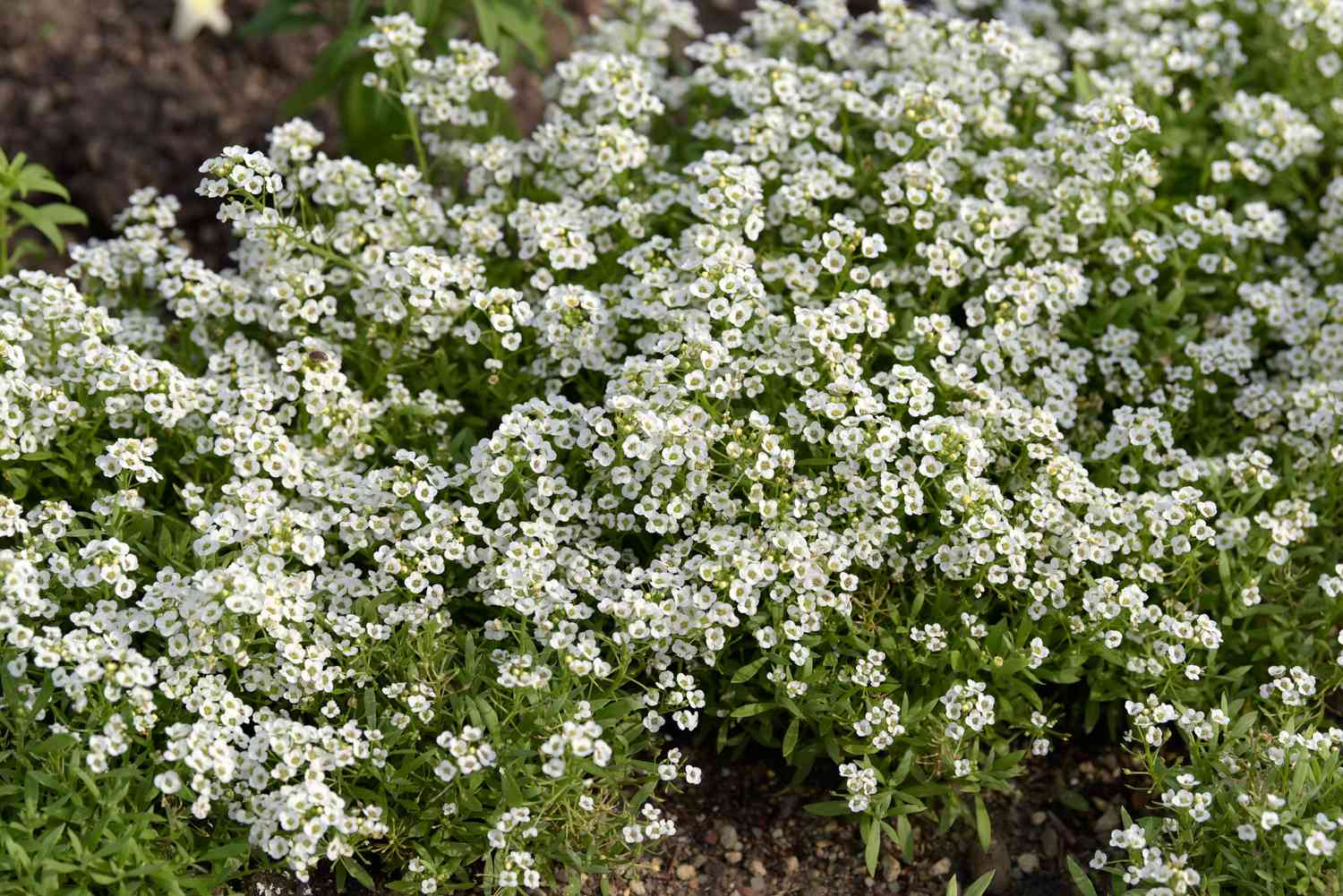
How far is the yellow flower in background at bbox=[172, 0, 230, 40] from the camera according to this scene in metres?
8.20

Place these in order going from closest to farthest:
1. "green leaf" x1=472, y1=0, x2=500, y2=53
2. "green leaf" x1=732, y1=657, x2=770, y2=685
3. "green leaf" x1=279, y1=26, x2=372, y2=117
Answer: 1. "green leaf" x1=732, y1=657, x2=770, y2=685
2. "green leaf" x1=279, y1=26, x2=372, y2=117
3. "green leaf" x1=472, y1=0, x2=500, y2=53

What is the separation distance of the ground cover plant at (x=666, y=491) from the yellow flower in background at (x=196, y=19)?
2.41 metres

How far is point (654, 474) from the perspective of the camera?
4.90 metres

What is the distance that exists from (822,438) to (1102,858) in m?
1.65

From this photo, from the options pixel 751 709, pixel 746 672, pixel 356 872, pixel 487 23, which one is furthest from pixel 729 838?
pixel 487 23

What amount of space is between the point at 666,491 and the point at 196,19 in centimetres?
507

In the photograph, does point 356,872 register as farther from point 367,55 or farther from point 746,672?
point 367,55

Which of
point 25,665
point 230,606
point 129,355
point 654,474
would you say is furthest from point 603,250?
point 25,665

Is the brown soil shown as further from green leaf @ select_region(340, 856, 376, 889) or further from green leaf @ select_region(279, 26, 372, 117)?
green leaf @ select_region(340, 856, 376, 889)

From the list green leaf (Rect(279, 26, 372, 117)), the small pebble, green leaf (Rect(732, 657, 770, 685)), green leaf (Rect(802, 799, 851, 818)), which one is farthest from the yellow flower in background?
green leaf (Rect(802, 799, 851, 818))

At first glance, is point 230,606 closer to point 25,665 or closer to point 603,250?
point 25,665

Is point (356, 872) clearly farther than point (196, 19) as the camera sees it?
No

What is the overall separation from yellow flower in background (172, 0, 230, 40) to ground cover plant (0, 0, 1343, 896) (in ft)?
7.89

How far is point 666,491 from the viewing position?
493cm
